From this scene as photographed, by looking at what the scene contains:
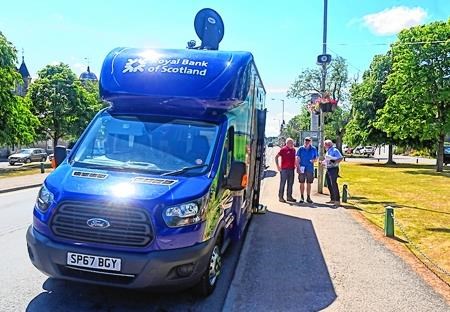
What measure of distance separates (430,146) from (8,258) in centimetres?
4101

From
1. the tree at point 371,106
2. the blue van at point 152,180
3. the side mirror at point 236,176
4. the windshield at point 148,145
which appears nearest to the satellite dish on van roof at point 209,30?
the blue van at point 152,180

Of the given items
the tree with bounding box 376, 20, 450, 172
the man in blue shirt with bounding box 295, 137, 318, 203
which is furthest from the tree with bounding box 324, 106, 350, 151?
the man in blue shirt with bounding box 295, 137, 318, 203

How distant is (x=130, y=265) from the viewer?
4.58 meters

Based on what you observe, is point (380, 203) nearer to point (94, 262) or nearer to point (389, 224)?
point (389, 224)

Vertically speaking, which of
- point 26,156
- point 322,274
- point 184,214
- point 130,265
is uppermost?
point 184,214

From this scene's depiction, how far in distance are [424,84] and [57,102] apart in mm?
31003

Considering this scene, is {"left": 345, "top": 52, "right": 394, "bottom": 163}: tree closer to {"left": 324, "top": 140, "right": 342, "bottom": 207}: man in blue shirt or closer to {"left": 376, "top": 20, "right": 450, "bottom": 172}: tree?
{"left": 376, "top": 20, "right": 450, "bottom": 172}: tree

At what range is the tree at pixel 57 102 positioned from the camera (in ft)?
142

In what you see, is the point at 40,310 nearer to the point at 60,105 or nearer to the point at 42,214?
the point at 42,214

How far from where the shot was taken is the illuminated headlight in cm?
492

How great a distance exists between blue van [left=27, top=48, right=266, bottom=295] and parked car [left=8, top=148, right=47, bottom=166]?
40.0 m

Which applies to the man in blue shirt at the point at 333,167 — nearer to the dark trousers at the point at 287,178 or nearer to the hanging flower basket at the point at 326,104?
the dark trousers at the point at 287,178

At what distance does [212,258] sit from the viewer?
559 centimetres

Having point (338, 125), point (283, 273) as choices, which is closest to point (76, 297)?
point (283, 273)
